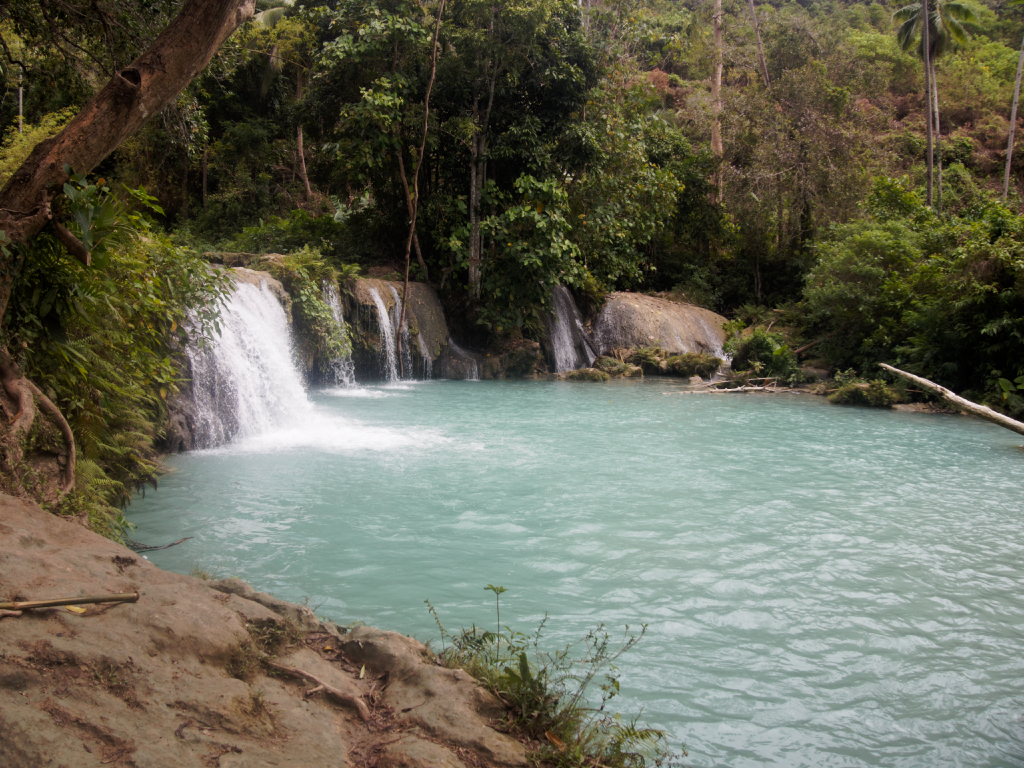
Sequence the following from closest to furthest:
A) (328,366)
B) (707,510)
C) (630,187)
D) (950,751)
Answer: (950,751), (707,510), (328,366), (630,187)

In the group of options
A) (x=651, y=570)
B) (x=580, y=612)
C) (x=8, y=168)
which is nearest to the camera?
(x=580, y=612)

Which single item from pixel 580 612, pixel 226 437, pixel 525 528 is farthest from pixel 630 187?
pixel 580 612

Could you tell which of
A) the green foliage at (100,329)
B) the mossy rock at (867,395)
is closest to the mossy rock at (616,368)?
the mossy rock at (867,395)

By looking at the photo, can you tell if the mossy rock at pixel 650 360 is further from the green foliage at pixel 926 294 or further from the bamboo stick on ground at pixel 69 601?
the bamboo stick on ground at pixel 69 601

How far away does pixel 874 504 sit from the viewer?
258 inches

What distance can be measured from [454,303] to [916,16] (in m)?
24.6

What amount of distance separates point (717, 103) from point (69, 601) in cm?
2731

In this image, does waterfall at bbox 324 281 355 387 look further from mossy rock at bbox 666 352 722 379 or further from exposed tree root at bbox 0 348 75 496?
exposed tree root at bbox 0 348 75 496

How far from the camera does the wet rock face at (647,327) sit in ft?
62.7

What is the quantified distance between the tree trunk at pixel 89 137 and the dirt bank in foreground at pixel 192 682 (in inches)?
34.0

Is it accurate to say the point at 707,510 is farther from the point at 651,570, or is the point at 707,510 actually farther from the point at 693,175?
the point at 693,175

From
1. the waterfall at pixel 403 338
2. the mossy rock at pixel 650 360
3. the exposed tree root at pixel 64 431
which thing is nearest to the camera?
the exposed tree root at pixel 64 431

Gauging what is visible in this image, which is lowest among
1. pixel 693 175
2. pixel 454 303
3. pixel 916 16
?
pixel 454 303

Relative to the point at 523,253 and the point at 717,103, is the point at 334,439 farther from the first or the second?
the point at 717,103
